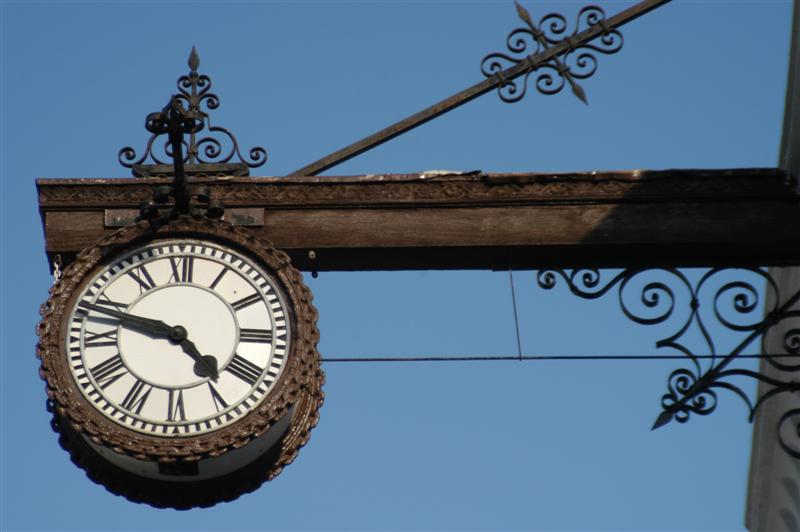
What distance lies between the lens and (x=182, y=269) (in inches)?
417

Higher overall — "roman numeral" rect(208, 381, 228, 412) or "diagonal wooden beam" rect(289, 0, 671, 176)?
"diagonal wooden beam" rect(289, 0, 671, 176)

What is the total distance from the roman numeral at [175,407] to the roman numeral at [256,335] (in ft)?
1.13

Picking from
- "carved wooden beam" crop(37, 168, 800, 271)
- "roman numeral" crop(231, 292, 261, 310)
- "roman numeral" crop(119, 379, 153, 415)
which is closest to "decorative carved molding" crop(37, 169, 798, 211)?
"carved wooden beam" crop(37, 168, 800, 271)

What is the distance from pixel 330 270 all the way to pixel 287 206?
1.09 ft

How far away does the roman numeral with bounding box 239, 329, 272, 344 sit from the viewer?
34.2 feet

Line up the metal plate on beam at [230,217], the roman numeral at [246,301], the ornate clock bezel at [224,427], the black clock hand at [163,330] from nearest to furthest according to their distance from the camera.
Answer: the ornate clock bezel at [224,427] < the black clock hand at [163,330] < the roman numeral at [246,301] < the metal plate on beam at [230,217]

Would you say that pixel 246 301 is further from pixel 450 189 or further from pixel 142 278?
pixel 450 189

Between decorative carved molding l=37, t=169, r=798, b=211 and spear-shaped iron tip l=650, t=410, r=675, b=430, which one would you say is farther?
decorative carved molding l=37, t=169, r=798, b=211

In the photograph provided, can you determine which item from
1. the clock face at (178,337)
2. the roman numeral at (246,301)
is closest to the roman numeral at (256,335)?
the clock face at (178,337)

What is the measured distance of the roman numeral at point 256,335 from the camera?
1041cm

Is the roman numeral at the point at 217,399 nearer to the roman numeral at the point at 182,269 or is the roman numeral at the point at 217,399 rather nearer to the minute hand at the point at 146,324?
the minute hand at the point at 146,324

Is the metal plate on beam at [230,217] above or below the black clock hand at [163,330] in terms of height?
above

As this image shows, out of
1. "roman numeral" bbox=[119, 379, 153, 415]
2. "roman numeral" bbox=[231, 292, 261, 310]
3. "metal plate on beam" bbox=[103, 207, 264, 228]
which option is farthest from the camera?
"metal plate on beam" bbox=[103, 207, 264, 228]

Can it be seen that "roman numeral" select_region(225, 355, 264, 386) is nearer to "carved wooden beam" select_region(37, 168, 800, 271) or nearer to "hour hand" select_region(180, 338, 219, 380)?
"hour hand" select_region(180, 338, 219, 380)
